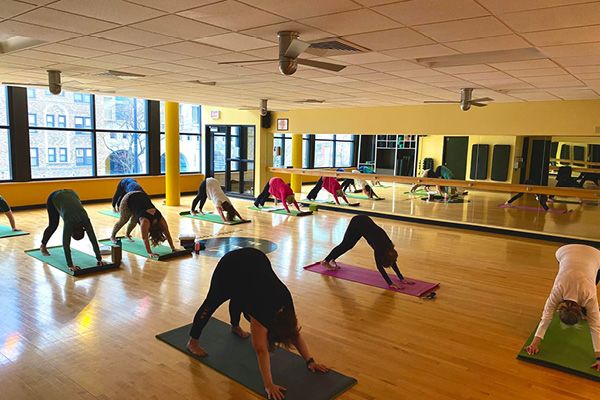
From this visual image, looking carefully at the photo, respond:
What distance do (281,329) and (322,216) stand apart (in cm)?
685

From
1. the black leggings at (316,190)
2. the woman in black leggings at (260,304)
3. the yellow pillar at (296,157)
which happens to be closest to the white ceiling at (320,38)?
the woman in black leggings at (260,304)

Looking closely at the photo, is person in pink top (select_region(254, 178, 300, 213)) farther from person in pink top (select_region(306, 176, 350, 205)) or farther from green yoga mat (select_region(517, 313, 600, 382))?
green yoga mat (select_region(517, 313, 600, 382))

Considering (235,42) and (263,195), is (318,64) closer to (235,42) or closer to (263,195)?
(235,42)

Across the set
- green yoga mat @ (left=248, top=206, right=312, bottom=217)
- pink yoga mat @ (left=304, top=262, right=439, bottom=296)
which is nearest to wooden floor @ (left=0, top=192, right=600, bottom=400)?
pink yoga mat @ (left=304, top=262, right=439, bottom=296)

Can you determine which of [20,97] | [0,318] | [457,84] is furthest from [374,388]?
[20,97]

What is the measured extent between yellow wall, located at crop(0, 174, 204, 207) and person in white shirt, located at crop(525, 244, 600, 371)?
928cm

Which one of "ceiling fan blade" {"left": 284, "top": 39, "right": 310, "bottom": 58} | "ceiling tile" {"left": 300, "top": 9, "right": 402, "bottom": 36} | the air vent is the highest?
"ceiling tile" {"left": 300, "top": 9, "right": 402, "bottom": 36}

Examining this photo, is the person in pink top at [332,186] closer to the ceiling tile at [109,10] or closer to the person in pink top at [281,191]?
the person in pink top at [281,191]

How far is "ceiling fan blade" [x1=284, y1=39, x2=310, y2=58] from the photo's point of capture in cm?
327

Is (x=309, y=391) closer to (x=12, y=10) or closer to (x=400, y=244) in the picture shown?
(x=12, y=10)

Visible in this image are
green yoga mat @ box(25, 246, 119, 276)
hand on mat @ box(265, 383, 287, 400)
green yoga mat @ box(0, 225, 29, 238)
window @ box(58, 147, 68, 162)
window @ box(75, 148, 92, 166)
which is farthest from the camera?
window @ box(75, 148, 92, 166)

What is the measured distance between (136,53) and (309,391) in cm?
346

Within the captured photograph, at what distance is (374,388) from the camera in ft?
9.59

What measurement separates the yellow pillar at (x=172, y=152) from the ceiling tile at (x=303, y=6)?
7490 mm
